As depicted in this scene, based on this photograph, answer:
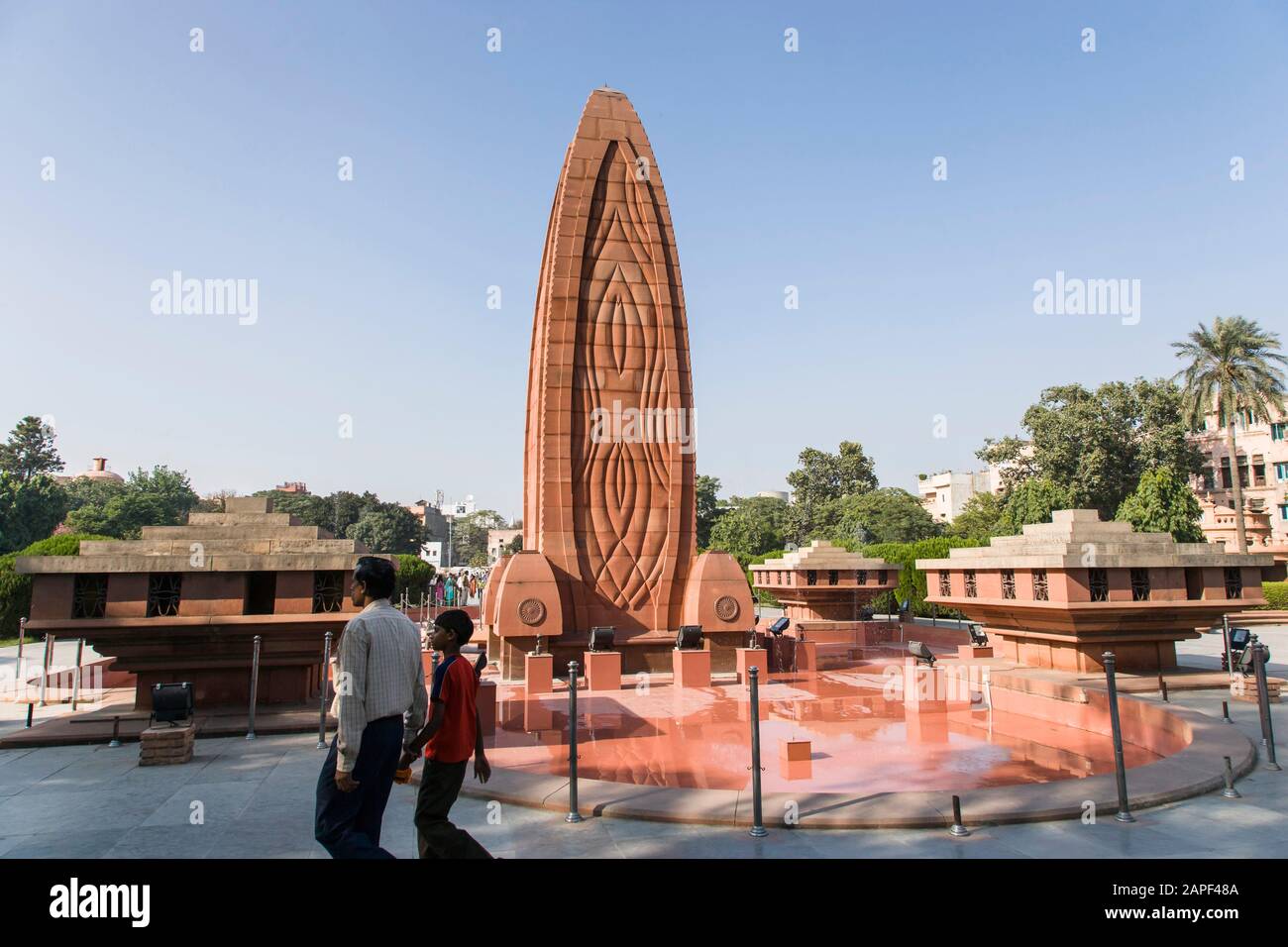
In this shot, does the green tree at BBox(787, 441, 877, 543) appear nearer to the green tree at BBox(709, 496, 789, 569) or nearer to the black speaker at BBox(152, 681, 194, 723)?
the green tree at BBox(709, 496, 789, 569)

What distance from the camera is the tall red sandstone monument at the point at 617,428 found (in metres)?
18.0

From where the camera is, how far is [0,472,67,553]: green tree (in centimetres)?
4828

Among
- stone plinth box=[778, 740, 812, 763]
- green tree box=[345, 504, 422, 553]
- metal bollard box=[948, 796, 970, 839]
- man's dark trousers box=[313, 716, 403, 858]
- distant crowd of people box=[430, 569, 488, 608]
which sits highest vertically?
green tree box=[345, 504, 422, 553]

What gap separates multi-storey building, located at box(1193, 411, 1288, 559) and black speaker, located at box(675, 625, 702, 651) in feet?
172

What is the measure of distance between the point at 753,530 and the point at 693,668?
5376cm

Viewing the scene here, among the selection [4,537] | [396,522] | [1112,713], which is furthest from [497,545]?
[1112,713]

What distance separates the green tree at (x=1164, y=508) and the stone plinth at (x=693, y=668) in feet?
112

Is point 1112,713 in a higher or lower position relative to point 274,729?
higher

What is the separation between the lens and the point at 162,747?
349 inches

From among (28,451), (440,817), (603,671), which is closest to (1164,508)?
(603,671)

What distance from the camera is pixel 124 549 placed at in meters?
11.2

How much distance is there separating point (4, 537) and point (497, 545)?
279 ft

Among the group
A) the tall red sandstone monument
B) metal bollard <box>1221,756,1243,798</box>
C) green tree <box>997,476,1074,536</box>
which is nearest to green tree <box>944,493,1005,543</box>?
green tree <box>997,476,1074,536</box>
